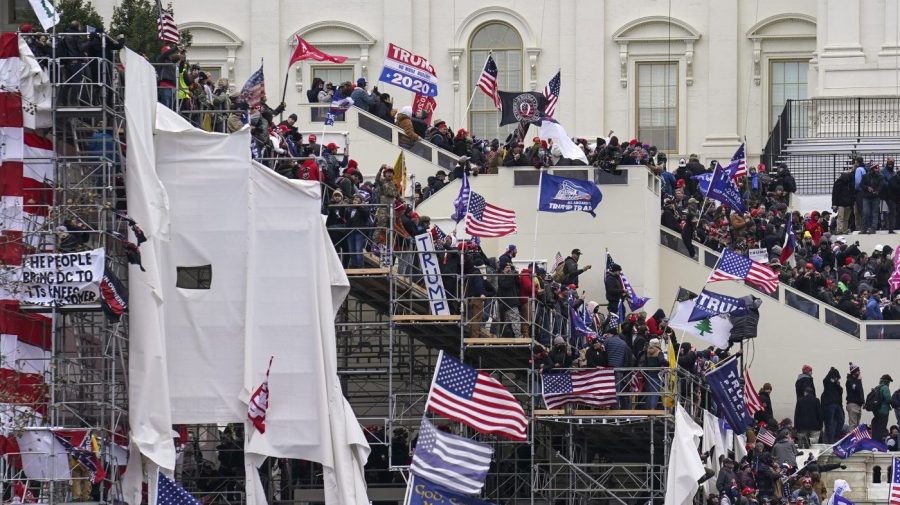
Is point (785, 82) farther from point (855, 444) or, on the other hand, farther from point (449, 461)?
point (449, 461)

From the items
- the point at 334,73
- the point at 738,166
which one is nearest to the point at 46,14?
the point at 738,166

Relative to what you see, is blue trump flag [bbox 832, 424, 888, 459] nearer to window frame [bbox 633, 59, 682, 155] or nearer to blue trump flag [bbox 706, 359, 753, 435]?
blue trump flag [bbox 706, 359, 753, 435]

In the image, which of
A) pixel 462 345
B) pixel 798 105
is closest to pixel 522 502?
pixel 462 345

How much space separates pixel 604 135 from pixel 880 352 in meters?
18.4

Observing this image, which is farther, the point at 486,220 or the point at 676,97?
the point at 676,97

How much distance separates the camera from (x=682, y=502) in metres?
71.6

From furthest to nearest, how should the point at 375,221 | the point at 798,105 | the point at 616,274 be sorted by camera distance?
the point at 798,105
the point at 616,274
the point at 375,221

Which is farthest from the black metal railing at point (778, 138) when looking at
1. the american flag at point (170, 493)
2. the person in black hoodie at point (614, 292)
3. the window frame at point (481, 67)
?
the american flag at point (170, 493)

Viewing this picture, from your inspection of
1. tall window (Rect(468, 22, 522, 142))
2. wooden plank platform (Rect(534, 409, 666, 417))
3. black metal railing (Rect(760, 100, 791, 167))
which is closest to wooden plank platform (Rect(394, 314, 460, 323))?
wooden plank platform (Rect(534, 409, 666, 417))

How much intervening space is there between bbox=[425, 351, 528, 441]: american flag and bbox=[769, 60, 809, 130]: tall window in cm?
2777

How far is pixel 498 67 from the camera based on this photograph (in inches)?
3920

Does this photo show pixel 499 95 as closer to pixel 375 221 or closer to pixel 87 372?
pixel 375 221

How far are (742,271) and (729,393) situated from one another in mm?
2670

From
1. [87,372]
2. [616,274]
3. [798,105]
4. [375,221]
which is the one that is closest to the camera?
[87,372]
